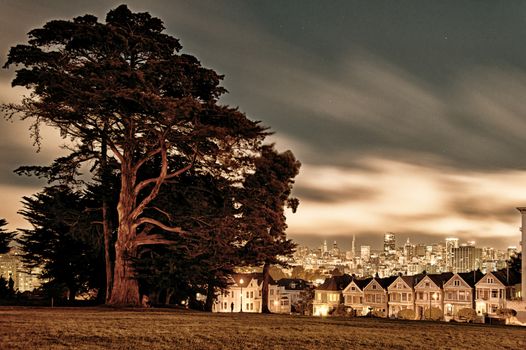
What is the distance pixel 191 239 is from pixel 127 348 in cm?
1671

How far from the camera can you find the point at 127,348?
38.8ft

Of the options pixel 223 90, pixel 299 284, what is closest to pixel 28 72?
pixel 223 90

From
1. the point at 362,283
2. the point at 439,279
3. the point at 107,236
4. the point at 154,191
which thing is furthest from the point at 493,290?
the point at 154,191

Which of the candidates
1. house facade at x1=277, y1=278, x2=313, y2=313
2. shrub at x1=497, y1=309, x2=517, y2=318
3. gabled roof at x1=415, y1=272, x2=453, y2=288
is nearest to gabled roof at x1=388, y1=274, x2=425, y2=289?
gabled roof at x1=415, y1=272, x2=453, y2=288

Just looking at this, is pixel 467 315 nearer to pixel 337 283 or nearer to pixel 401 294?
pixel 401 294

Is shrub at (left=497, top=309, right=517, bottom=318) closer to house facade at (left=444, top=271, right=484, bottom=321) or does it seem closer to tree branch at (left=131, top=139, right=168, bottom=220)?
house facade at (left=444, top=271, right=484, bottom=321)

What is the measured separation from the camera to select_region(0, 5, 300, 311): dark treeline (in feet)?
84.3

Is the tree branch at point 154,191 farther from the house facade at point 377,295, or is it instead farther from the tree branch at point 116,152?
the house facade at point 377,295

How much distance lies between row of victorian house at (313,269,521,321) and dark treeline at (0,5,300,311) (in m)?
57.1

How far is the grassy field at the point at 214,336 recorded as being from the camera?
1249 centimetres

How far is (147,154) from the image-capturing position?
28703 mm

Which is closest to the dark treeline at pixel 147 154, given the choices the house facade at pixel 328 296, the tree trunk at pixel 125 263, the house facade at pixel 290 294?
the tree trunk at pixel 125 263

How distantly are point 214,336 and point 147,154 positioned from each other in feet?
52.0

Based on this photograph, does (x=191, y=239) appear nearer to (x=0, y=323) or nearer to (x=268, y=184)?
(x=268, y=184)
